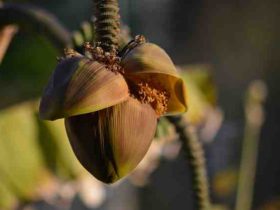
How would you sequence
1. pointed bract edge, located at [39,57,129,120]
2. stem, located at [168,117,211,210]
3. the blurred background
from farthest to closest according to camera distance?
1. the blurred background
2. stem, located at [168,117,211,210]
3. pointed bract edge, located at [39,57,129,120]

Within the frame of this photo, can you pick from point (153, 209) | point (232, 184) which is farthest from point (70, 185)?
point (153, 209)

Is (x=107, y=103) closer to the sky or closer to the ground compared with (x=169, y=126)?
closer to the sky

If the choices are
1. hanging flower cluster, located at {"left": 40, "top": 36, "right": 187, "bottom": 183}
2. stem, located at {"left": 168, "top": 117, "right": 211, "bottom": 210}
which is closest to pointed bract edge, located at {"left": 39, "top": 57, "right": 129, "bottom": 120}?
hanging flower cluster, located at {"left": 40, "top": 36, "right": 187, "bottom": 183}

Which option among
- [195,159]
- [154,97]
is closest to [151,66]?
[154,97]

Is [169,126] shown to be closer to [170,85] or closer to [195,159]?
[195,159]

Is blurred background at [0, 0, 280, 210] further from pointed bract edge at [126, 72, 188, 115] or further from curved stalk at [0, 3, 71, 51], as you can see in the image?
pointed bract edge at [126, 72, 188, 115]

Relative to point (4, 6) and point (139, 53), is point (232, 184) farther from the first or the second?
point (139, 53)

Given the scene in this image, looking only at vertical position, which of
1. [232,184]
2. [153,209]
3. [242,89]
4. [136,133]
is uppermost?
[136,133]
